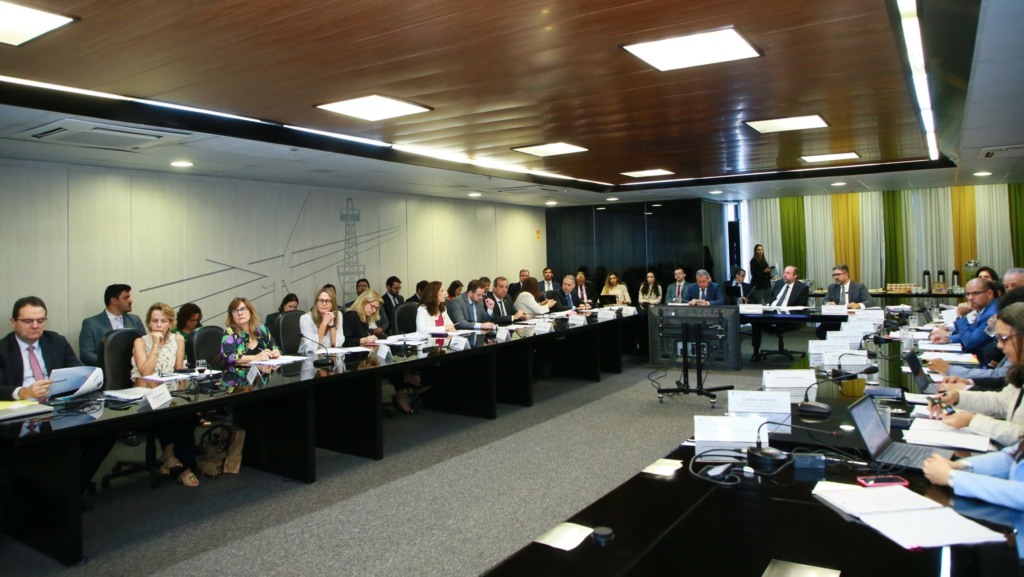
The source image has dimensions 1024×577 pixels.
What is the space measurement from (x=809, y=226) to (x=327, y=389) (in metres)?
10.7

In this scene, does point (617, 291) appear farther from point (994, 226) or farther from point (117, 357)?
point (117, 357)

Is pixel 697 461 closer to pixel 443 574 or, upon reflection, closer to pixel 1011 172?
pixel 443 574

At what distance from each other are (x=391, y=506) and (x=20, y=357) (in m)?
2.45

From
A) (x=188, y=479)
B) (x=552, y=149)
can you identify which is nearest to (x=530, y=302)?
(x=552, y=149)

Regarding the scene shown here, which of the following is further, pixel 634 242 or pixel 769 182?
pixel 634 242

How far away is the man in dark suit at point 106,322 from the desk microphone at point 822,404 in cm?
560

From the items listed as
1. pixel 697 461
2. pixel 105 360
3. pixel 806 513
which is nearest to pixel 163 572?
pixel 105 360

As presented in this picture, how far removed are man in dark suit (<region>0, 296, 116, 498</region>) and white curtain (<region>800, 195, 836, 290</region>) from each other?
12.1 m

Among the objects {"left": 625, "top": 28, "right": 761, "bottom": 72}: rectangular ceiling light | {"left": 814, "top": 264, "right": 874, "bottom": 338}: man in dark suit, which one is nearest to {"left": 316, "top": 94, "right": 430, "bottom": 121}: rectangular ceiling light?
{"left": 625, "top": 28, "right": 761, "bottom": 72}: rectangular ceiling light

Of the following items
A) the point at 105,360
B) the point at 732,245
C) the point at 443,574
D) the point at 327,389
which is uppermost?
the point at 732,245

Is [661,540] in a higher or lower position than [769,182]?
lower

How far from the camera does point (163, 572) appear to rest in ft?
10.0

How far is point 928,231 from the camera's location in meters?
11.8

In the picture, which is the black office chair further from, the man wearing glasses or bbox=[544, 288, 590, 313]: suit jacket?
bbox=[544, 288, 590, 313]: suit jacket
